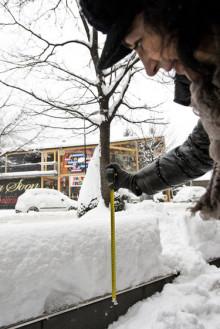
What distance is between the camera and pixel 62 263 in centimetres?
221

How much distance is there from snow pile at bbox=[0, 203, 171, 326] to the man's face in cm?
186

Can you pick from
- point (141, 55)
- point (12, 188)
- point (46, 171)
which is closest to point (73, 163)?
point (46, 171)

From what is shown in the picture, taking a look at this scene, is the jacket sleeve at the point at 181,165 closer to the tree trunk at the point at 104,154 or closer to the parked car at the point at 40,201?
the tree trunk at the point at 104,154

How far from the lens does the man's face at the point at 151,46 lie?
0.76 m

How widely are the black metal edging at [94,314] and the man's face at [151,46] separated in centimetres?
210

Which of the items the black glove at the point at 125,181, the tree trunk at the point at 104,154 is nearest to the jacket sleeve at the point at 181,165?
the black glove at the point at 125,181

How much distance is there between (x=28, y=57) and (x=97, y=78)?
2342 mm

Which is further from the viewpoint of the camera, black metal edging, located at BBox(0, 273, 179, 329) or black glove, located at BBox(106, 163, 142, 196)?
black metal edging, located at BBox(0, 273, 179, 329)

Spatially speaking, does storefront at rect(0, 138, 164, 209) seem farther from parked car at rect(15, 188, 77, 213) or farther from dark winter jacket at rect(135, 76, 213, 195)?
dark winter jacket at rect(135, 76, 213, 195)

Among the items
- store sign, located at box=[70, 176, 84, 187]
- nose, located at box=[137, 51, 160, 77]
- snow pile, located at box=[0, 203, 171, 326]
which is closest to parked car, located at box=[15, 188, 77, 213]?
store sign, located at box=[70, 176, 84, 187]

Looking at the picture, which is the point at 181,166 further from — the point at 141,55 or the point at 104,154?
the point at 104,154

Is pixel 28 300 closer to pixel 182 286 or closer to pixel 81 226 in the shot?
pixel 81 226

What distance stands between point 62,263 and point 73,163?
88.5 ft

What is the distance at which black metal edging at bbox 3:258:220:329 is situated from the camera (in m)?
2.02
